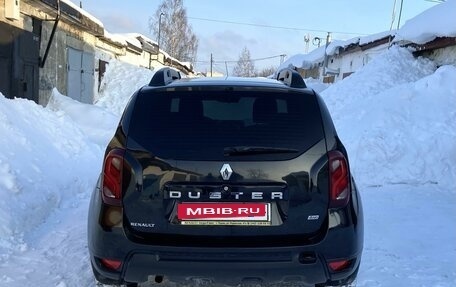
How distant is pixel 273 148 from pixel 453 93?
801 cm

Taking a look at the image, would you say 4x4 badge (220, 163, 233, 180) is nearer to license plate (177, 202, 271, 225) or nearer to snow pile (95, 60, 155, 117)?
license plate (177, 202, 271, 225)

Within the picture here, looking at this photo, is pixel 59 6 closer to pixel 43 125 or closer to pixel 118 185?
pixel 43 125

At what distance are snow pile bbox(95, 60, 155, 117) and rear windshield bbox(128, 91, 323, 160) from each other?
1555cm

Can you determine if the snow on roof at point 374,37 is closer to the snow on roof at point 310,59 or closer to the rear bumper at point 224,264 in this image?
the snow on roof at point 310,59

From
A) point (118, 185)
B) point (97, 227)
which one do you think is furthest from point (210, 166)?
point (97, 227)

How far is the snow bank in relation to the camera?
5.30 meters

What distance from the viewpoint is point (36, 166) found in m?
6.73

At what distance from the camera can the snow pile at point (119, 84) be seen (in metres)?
18.8

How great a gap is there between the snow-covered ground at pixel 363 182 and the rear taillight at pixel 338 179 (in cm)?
125

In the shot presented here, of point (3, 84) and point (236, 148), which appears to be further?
point (3, 84)

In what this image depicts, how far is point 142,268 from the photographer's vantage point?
287 centimetres

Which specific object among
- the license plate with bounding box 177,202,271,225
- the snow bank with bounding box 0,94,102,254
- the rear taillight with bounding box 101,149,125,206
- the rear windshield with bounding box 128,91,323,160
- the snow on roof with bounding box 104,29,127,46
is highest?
the snow on roof with bounding box 104,29,127,46

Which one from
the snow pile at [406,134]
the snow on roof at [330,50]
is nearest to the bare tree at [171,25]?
the snow on roof at [330,50]

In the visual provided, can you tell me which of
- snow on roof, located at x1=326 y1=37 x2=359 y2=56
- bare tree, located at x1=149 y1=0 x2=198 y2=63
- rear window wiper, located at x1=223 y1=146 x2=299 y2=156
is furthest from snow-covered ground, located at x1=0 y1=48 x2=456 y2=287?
bare tree, located at x1=149 y1=0 x2=198 y2=63
